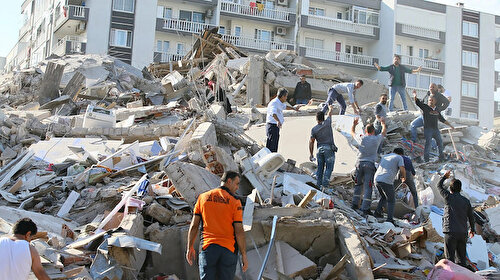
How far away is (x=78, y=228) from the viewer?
6859 millimetres

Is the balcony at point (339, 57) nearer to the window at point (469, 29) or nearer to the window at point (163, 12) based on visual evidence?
the window at point (469, 29)

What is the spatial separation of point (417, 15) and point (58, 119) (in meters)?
34.1

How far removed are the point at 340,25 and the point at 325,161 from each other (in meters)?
31.7

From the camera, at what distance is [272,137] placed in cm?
997

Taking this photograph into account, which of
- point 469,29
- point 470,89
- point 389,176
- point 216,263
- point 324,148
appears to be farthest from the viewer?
point 469,29

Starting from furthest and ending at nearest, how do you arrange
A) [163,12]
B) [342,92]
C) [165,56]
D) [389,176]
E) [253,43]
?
[253,43]
[163,12]
[165,56]
[342,92]
[389,176]

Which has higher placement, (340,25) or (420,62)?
(340,25)

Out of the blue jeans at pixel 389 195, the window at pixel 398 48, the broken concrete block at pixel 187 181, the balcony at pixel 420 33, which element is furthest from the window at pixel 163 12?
the broken concrete block at pixel 187 181

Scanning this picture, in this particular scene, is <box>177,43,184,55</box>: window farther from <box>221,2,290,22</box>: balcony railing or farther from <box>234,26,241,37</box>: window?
<box>234,26,241,37</box>: window

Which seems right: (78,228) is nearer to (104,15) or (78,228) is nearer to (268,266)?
(268,266)

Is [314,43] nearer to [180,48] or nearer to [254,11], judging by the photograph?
[254,11]

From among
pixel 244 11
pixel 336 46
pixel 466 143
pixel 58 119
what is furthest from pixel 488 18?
pixel 58 119

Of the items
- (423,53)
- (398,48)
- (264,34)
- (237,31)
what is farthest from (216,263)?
(423,53)

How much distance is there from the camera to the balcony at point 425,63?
4119cm
